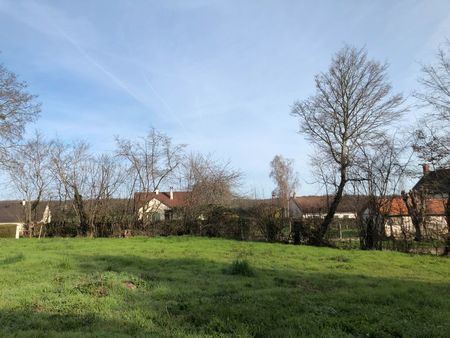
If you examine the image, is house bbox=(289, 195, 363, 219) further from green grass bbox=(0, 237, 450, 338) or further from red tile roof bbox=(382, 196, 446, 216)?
green grass bbox=(0, 237, 450, 338)

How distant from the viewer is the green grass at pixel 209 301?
19.1ft

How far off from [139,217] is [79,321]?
2512 centimetres

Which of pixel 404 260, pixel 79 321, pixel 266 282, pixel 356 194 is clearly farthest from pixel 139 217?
pixel 79 321

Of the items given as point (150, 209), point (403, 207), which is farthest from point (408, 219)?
point (150, 209)

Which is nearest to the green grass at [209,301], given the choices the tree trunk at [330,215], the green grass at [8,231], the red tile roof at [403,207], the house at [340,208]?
the red tile roof at [403,207]

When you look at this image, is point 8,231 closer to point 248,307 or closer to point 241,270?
point 241,270

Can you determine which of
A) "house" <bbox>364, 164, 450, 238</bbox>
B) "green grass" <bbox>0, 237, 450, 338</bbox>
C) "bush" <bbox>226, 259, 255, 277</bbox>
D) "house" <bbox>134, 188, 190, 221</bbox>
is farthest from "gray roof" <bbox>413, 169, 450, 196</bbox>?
"house" <bbox>134, 188, 190, 221</bbox>

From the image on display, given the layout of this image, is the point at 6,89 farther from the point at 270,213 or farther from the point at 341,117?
the point at 341,117

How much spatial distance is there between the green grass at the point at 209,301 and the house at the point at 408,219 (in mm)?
8522

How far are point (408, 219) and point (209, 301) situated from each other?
17076mm

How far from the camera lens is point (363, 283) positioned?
34.4 feet

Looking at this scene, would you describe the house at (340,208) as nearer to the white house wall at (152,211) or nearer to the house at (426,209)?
the house at (426,209)

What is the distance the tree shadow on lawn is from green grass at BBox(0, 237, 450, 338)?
0.02 metres

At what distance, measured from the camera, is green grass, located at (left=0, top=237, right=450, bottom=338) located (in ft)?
19.1
